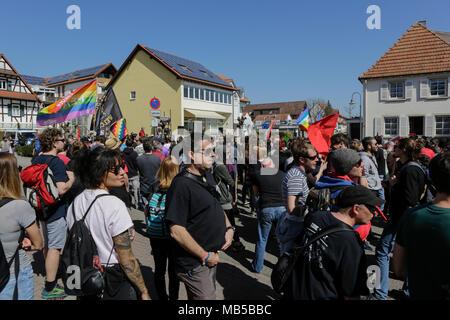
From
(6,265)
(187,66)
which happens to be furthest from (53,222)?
(187,66)

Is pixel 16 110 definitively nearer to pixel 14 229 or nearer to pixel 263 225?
pixel 263 225

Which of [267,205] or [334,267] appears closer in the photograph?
[334,267]

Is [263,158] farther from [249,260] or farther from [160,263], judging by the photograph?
[160,263]

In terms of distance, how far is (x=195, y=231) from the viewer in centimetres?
261

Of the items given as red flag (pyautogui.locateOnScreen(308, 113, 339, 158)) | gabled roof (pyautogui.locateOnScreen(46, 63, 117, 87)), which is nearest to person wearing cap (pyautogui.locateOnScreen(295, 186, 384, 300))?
red flag (pyautogui.locateOnScreen(308, 113, 339, 158))

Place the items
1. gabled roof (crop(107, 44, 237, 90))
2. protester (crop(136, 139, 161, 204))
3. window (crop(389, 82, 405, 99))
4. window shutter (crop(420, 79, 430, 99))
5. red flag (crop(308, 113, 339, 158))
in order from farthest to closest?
gabled roof (crop(107, 44, 237, 90)), window (crop(389, 82, 405, 99)), window shutter (crop(420, 79, 430, 99)), protester (crop(136, 139, 161, 204)), red flag (crop(308, 113, 339, 158))

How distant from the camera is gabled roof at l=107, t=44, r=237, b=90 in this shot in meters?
35.0

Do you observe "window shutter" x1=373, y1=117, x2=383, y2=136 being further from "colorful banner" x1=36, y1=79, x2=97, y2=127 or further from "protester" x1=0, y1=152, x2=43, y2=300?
"protester" x1=0, y1=152, x2=43, y2=300

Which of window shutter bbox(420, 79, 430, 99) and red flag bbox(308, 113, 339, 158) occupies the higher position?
window shutter bbox(420, 79, 430, 99)

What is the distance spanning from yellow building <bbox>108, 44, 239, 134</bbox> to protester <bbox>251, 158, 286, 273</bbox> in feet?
98.0

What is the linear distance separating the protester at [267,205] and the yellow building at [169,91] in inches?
1176

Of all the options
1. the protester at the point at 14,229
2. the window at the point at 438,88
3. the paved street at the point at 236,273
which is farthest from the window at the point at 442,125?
the protester at the point at 14,229

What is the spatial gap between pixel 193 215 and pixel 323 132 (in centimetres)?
348
